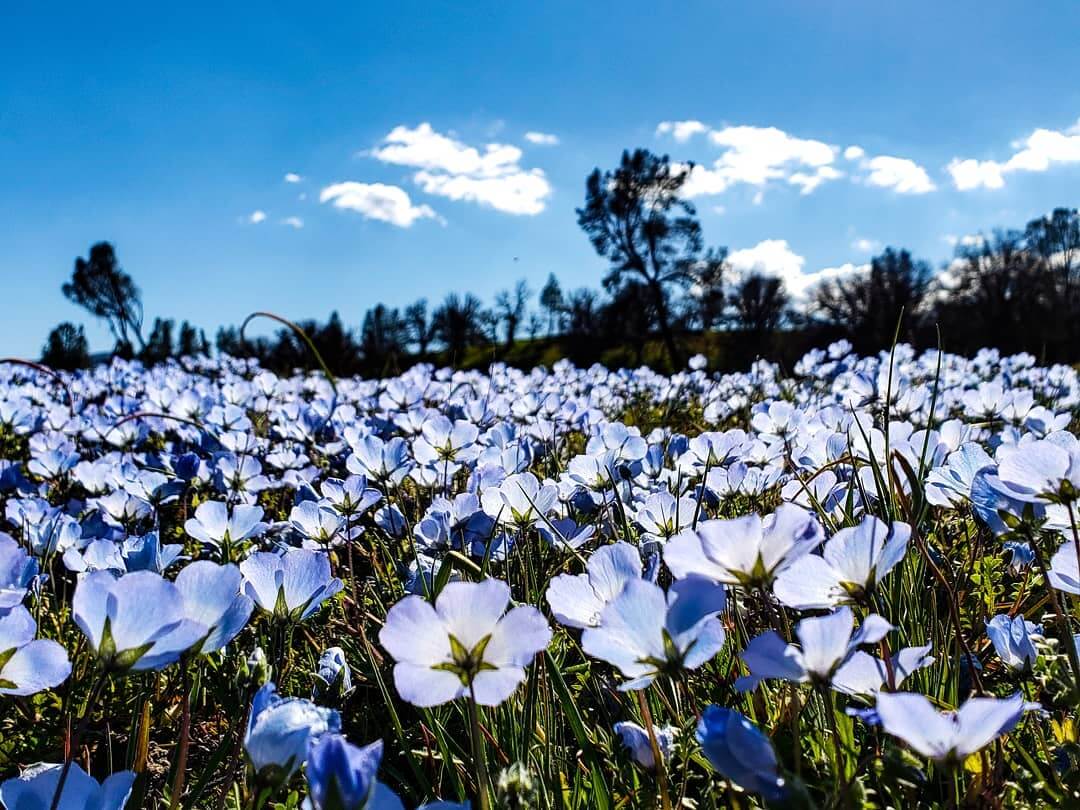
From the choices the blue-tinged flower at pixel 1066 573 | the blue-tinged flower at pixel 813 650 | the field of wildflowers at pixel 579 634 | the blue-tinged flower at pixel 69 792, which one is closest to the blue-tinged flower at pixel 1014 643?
the field of wildflowers at pixel 579 634

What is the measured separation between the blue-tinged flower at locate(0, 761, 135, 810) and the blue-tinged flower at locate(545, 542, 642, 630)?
0.51 meters

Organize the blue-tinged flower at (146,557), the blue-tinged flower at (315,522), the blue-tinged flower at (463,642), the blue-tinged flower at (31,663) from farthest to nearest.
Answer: the blue-tinged flower at (315,522) < the blue-tinged flower at (146,557) < the blue-tinged flower at (31,663) < the blue-tinged flower at (463,642)

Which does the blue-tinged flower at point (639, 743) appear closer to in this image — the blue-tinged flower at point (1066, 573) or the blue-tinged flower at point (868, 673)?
the blue-tinged flower at point (868, 673)

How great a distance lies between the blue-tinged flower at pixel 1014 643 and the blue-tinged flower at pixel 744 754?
2.26 feet

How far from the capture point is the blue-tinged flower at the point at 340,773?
64 cm

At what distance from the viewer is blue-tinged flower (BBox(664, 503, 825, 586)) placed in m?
0.81

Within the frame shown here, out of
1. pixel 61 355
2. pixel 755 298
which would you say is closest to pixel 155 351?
pixel 61 355

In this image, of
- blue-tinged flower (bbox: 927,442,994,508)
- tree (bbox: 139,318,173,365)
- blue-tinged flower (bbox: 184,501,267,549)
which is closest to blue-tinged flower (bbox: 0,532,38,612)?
blue-tinged flower (bbox: 184,501,267,549)

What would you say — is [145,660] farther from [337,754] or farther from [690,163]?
[690,163]

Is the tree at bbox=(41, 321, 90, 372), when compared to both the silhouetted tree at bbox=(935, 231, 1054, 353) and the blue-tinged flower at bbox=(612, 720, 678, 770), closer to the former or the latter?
the blue-tinged flower at bbox=(612, 720, 678, 770)

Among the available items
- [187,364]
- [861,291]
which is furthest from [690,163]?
[187,364]

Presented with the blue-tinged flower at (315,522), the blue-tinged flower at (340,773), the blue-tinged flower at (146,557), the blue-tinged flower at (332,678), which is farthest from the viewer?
the blue-tinged flower at (315,522)

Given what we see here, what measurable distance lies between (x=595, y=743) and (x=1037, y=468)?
2.70 ft

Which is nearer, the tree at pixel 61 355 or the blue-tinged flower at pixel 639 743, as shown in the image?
the blue-tinged flower at pixel 639 743
